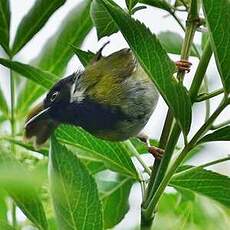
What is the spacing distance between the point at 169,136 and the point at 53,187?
0.57ft

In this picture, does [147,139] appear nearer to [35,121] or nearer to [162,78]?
[35,121]

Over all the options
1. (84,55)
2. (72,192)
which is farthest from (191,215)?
(72,192)

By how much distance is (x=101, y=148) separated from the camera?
1.02 metres

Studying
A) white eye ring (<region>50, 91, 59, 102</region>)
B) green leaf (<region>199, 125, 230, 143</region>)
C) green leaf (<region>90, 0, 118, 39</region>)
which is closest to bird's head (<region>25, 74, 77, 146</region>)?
white eye ring (<region>50, 91, 59, 102</region>)

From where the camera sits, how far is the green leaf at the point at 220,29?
0.71 m

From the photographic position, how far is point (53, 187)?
2.45 feet

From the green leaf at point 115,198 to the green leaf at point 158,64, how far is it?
0.39 m

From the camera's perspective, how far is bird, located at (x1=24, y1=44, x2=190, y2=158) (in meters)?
0.96

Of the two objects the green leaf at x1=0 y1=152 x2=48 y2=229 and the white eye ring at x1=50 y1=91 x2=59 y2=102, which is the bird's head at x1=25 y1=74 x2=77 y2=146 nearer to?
the white eye ring at x1=50 y1=91 x2=59 y2=102

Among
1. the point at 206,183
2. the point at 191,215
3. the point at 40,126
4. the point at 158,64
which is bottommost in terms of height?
the point at 191,215

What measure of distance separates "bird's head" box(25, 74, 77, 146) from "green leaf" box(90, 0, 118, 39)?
0.33ft

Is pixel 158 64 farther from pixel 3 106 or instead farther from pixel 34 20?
pixel 3 106

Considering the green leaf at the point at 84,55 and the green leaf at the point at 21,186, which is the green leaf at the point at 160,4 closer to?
the green leaf at the point at 84,55

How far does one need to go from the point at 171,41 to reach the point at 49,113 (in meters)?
0.36
